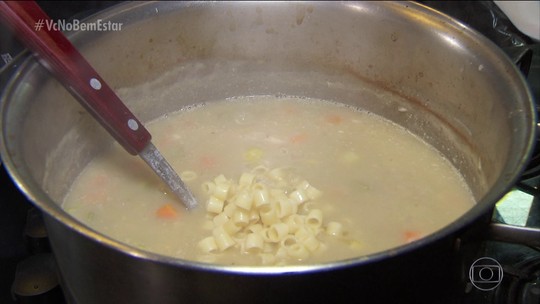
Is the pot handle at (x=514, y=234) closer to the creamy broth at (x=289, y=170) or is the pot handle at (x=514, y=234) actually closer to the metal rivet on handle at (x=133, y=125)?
the creamy broth at (x=289, y=170)

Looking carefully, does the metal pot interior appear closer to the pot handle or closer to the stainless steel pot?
the stainless steel pot

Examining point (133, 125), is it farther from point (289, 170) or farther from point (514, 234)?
point (514, 234)

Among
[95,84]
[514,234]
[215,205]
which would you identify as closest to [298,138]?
[215,205]

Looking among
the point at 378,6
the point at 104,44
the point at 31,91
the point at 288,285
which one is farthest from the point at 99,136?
the point at 288,285

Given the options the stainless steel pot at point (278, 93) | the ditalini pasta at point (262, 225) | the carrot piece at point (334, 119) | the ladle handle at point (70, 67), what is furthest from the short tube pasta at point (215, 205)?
the carrot piece at point (334, 119)

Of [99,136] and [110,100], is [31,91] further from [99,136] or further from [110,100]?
[99,136]

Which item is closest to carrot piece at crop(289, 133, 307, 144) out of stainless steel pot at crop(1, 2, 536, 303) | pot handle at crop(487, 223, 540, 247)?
stainless steel pot at crop(1, 2, 536, 303)

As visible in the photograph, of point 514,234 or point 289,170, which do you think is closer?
point 514,234

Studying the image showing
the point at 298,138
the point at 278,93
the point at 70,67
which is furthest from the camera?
the point at 278,93
